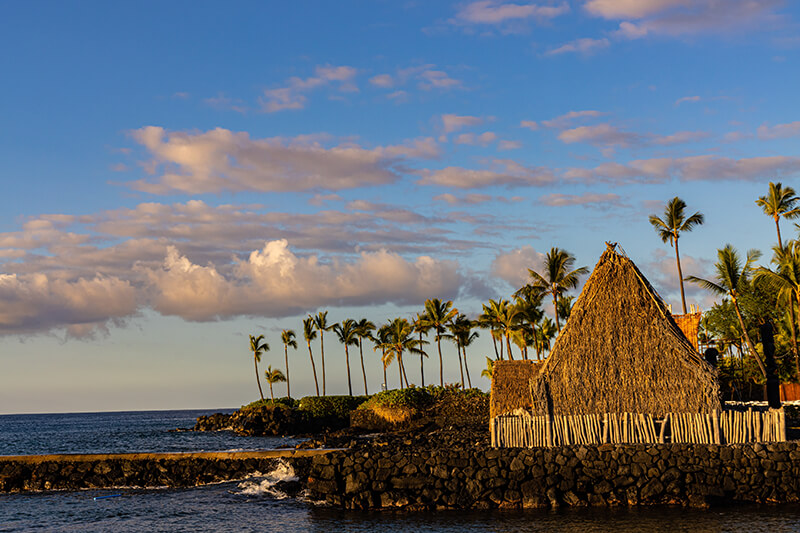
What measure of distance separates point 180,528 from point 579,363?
13.0m

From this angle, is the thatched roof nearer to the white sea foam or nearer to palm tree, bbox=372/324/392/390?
the white sea foam

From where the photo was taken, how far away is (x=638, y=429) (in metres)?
22.7

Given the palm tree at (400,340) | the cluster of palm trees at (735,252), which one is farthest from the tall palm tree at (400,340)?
the cluster of palm trees at (735,252)

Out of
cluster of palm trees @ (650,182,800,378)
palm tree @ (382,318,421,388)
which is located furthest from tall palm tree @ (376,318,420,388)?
cluster of palm trees @ (650,182,800,378)

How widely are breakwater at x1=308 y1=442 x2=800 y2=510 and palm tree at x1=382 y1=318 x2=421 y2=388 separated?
184ft

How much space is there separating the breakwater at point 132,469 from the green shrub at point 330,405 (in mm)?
43938

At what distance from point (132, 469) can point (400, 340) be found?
2031 inches

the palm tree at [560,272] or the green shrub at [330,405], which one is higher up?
the palm tree at [560,272]

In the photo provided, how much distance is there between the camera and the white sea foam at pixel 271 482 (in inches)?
1030

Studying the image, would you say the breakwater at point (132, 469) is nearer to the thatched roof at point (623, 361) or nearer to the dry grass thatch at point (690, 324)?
the thatched roof at point (623, 361)

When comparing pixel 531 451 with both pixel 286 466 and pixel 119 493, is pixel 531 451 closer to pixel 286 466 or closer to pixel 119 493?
pixel 286 466

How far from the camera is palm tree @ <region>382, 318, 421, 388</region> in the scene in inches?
3120

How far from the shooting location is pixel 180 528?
849 inches

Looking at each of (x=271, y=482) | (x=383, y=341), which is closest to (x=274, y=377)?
(x=383, y=341)
